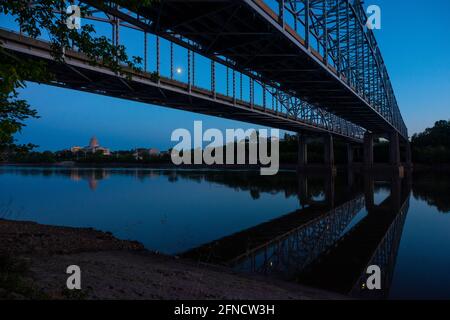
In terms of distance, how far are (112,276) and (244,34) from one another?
1756 cm

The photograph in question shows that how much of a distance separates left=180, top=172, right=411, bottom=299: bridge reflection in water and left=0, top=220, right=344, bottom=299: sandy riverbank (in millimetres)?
1559

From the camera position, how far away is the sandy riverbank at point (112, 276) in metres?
5.54

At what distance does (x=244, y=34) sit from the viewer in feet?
66.9

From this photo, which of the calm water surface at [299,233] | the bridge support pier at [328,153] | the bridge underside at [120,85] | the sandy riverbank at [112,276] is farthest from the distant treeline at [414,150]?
the sandy riverbank at [112,276]

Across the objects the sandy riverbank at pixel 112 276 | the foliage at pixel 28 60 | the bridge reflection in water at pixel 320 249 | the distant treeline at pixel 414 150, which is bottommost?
the bridge reflection in water at pixel 320 249

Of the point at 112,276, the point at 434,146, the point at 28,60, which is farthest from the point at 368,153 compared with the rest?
the point at 28,60

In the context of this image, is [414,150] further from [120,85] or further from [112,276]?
[112,276]

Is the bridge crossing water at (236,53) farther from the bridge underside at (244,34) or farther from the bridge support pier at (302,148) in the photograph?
the bridge support pier at (302,148)

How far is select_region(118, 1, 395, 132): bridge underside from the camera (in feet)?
63.2

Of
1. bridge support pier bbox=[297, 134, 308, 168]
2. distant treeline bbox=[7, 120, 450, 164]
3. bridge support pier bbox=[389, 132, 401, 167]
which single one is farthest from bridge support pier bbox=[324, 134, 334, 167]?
distant treeline bbox=[7, 120, 450, 164]

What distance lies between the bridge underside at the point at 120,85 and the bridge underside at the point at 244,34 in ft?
15.2

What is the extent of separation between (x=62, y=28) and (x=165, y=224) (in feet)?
42.9
